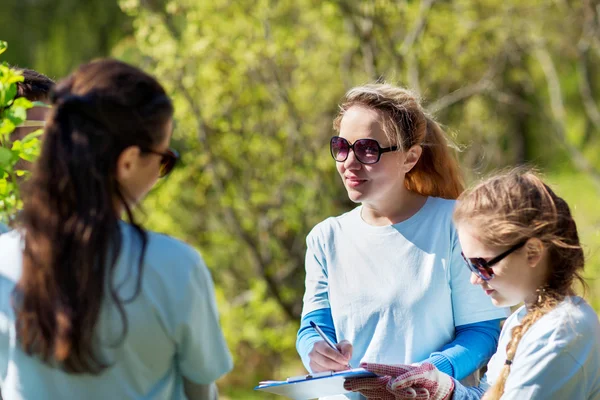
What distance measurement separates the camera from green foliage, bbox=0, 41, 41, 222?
219 cm

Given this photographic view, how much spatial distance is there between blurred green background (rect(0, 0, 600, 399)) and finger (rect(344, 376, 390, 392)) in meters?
3.98

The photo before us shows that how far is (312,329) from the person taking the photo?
2670 millimetres

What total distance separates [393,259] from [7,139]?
47.1 inches

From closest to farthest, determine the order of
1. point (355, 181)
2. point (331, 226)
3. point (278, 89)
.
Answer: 1. point (355, 181)
2. point (331, 226)
3. point (278, 89)

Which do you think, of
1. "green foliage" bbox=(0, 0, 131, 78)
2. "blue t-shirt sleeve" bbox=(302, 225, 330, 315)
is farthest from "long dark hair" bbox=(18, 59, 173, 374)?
"green foliage" bbox=(0, 0, 131, 78)

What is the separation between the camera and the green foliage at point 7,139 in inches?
86.0

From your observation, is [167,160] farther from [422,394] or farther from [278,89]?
[278,89]

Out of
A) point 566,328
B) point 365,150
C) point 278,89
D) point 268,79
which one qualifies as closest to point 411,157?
point 365,150

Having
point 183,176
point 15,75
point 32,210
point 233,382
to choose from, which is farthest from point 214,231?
point 32,210

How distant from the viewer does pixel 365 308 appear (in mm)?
2580

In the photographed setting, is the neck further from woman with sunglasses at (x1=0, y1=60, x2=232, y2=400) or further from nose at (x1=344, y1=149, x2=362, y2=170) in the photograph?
woman with sunglasses at (x1=0, y1=60, x2=232, y2=400)

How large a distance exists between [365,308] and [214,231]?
5.78 meters

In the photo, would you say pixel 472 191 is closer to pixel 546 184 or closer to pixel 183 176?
pixel 546 184

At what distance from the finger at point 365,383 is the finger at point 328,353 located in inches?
2.7
